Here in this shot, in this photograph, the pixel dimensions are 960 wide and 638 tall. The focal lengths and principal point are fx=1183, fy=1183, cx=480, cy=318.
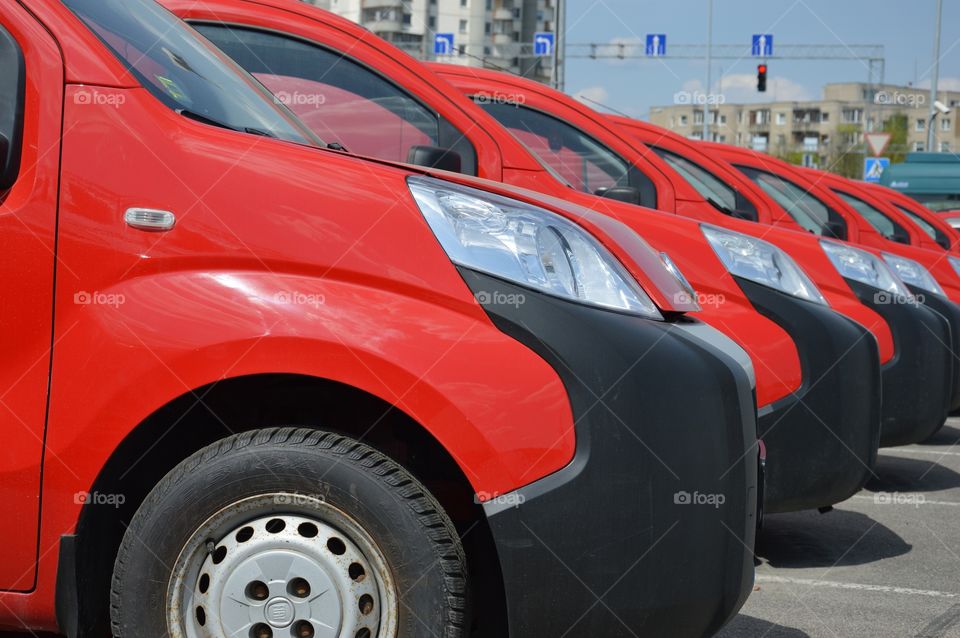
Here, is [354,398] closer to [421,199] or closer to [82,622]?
[421,199]

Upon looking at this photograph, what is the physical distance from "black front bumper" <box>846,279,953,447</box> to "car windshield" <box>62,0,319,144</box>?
11.0 ft

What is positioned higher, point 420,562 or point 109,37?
point 109,37

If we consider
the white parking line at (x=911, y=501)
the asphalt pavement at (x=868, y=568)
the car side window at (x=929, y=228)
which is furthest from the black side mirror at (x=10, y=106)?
the car side window at (x=929, y=228)

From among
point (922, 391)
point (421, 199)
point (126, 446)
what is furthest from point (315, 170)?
point (922, 391)

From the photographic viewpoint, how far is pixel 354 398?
104 inches

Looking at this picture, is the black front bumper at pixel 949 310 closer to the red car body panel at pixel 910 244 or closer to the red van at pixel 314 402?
the red car body panel at pixel 910 244

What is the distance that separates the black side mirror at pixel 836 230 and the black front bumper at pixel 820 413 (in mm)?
4853

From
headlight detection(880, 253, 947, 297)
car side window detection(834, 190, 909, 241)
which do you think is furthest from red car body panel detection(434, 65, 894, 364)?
car side window detection(834, 190, 909, 241)

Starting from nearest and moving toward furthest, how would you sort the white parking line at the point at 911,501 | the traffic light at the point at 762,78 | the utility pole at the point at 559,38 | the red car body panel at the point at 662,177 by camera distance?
the red car body panel at the point at 662,177
the white parking line at the point at 911,501
the utility pole at the point at 559,38
the traffic light at the point at 762,78

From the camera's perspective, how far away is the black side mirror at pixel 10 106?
2.63 meters

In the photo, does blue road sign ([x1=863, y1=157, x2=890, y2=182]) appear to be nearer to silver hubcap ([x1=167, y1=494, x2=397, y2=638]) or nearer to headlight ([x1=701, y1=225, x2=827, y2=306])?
headlight ([x1=701, y1=225, x2=827, y2=306])

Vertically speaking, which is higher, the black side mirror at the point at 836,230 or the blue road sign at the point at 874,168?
the black side mirror at the point at 836,230

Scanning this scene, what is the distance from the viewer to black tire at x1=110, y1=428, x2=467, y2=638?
8.15 ft

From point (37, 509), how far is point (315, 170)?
0.96m
